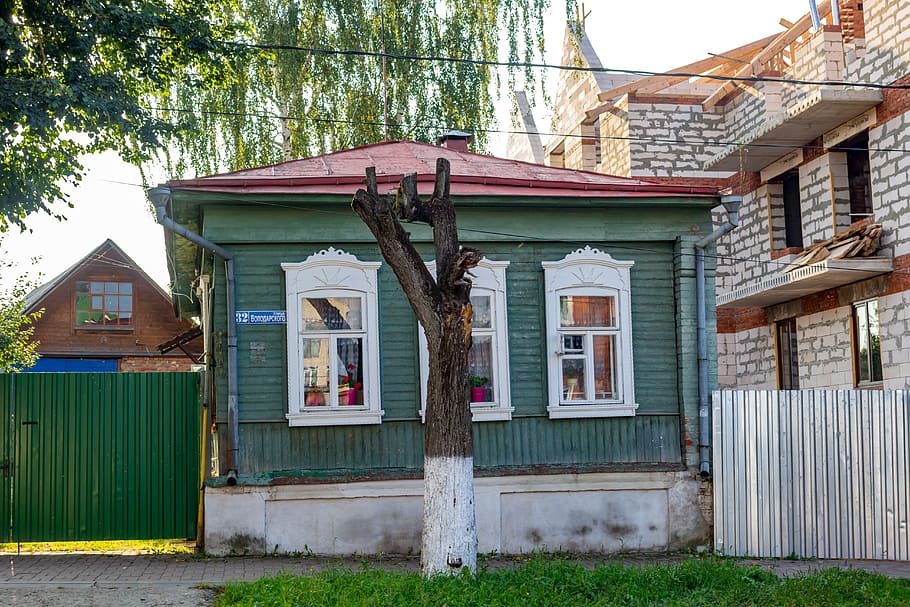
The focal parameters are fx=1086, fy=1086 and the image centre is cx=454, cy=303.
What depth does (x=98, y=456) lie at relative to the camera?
12.6 metres

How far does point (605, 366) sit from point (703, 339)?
1.25 metres

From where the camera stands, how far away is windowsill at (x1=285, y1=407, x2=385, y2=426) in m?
12.4

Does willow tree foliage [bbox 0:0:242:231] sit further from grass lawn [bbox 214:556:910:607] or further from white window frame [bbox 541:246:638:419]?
grass lawn [bbox 214:556:910:607]

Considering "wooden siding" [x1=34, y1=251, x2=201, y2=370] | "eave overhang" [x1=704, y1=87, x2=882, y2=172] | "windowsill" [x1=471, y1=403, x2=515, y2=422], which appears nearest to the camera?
"windowsill" [x1=471, y1=403, x2=515, y2=422]

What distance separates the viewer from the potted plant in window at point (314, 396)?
12570 millimetres

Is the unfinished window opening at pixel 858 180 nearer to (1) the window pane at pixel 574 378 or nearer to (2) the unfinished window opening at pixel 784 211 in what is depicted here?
(2) the unfinished window opening at pixel 784 211

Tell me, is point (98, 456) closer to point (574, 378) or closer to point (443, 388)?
point (443, 388)

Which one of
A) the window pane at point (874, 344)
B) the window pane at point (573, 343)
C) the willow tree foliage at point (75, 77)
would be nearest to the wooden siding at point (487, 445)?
the window pane at point (573, 343)

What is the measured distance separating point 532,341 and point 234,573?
176 inches

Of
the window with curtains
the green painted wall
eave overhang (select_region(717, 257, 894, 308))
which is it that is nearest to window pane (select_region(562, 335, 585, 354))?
the green painted wall

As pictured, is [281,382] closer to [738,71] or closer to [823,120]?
[823,120]

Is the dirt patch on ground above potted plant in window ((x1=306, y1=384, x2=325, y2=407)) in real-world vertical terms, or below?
below

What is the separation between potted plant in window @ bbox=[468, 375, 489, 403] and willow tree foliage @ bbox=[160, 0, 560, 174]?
1120cm

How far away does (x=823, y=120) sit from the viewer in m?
18.8
